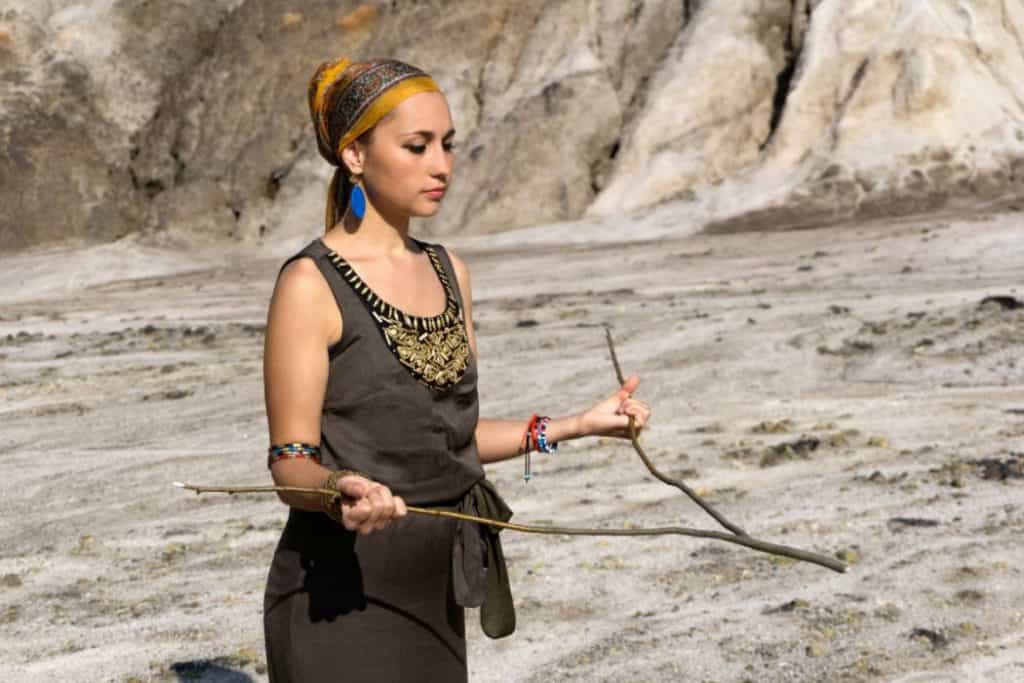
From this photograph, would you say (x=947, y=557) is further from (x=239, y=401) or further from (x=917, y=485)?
(x=239, y=401)

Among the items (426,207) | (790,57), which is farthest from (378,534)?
(790,57)

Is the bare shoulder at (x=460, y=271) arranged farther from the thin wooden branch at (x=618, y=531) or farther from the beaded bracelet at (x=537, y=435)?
the thin wooden branch at (x=618, y=531)

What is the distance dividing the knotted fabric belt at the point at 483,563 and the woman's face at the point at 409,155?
0.49 meters

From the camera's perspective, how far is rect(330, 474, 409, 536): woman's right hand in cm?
228

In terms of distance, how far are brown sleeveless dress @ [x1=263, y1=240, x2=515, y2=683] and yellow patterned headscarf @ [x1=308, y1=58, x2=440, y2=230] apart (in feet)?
0.60

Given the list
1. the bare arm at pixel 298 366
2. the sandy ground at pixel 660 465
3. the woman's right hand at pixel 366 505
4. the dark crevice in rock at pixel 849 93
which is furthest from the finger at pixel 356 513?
the dark crevice in rock at pixel 849 93

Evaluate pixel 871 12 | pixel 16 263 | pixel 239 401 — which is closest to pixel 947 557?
pixel 239 401

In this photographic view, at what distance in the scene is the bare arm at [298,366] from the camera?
2482mm

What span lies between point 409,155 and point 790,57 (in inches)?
779

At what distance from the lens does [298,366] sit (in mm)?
2506

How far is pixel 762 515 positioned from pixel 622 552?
89 centimetres

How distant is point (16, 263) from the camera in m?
21.6

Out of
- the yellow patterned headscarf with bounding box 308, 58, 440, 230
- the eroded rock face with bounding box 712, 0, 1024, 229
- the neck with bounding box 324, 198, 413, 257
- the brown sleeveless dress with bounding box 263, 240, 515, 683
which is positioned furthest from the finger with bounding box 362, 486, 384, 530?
the eroded rock face with bounding box 712, 0, 1024, 229

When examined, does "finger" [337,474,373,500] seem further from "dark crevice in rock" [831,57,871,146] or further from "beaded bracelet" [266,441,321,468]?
"dark crevice in rock" [831,57,871,146]
